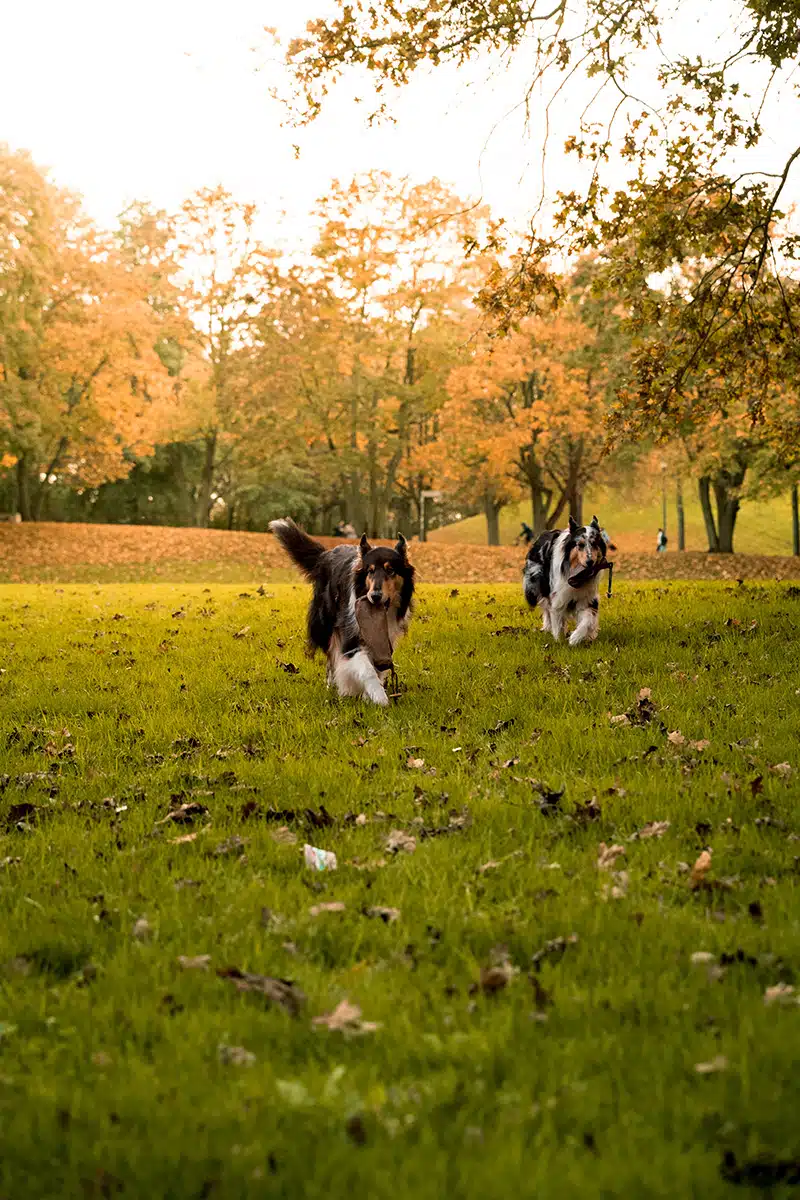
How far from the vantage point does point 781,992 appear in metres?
3.33

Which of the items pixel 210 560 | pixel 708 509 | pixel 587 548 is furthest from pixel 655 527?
pixel 587 548

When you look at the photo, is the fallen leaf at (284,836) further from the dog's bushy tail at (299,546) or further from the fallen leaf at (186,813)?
the dog's bushy tail at (299,546)

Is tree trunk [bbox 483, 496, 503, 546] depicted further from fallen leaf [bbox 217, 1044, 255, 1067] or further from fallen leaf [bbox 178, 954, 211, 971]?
fallen leaf [bbox 217, 1044, 255, 1067]

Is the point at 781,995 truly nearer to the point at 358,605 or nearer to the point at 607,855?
the point at 607,855

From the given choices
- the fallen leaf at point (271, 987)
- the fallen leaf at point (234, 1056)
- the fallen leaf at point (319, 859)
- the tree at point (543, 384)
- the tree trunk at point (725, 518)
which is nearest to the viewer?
the fallen leaf at point (234, 1056)

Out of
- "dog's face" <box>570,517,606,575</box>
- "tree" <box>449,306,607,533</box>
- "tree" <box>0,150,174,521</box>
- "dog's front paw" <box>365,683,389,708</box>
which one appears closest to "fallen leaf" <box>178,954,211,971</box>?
"dog's front paw" <box>365,683,389,708</box>

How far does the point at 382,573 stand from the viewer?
8.89 metres

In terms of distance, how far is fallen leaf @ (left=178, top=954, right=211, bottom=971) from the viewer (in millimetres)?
3717

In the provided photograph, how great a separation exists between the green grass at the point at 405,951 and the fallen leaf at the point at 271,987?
0.17 ft

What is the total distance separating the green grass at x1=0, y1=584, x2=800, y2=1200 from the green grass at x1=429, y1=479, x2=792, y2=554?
56.4 m

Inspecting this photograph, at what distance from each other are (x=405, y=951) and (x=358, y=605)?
545cm

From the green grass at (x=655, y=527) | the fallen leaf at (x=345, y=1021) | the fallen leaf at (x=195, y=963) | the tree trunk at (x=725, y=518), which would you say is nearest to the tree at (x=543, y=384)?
the tree trunk at (x=725, y=518)

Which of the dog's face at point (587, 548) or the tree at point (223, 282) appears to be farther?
the tree at point (223, 282)

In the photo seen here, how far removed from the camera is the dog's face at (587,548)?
1147 centimetres
